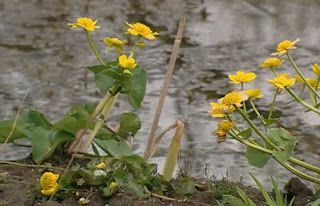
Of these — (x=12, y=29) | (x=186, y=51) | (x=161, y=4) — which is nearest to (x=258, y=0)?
(x=161, y=4)

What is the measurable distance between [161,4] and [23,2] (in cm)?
123

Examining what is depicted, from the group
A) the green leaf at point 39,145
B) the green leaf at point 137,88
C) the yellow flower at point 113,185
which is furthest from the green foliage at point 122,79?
the yellow flower at point 113,185

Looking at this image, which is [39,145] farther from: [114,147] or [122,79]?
[122,79]

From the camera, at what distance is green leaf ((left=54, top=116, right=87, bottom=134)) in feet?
8.71

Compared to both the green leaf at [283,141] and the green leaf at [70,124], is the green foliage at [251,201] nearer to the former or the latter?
the green leaf at [283,141]

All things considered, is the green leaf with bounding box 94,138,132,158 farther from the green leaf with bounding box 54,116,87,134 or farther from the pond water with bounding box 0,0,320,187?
the pond water with bounding box 0,0,320,187

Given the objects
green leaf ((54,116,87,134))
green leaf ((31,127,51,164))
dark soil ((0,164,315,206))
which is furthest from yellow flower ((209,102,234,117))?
green leaf ((31,127,51,164))

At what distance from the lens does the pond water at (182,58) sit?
11.6 feet

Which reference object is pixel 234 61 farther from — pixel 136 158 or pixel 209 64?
pixel 136 158

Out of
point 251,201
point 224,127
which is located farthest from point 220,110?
point 251,201

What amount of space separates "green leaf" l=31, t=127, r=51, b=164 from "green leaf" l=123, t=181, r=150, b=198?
1.31 ft

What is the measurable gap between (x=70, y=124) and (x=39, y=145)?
0.14 m

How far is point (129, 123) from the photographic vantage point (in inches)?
113

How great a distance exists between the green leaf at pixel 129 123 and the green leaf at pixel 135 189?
0.46 m
